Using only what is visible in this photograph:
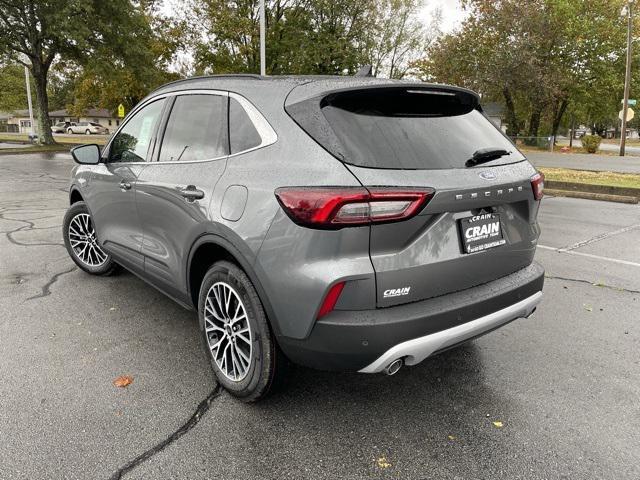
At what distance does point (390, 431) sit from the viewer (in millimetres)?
2510

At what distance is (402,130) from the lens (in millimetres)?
2461

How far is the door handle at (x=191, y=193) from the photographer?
2.80 m

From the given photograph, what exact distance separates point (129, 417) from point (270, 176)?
58.5 inches

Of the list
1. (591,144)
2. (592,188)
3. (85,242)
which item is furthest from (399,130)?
(591,144)

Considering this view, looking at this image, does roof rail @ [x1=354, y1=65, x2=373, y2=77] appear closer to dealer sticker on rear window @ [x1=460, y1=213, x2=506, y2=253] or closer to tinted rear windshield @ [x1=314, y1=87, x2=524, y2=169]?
tinted rear windshield @ [x1=314, y1=87, x2=524, y2=169]

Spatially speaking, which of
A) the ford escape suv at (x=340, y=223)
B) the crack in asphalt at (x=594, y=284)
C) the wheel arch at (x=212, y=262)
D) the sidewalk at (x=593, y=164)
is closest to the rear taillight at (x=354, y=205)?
the ford escape suv at (x=340, y=223)

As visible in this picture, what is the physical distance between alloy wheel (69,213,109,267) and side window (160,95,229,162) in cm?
193

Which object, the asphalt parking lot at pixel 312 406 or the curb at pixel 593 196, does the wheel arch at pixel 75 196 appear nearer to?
the asphalt parking lot at pixel 312 406

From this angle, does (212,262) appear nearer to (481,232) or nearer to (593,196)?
(481,232)

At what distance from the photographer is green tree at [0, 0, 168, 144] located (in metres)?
23.5

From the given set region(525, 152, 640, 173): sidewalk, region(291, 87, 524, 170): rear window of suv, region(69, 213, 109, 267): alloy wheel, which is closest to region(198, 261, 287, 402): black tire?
region(291, 87, 524, 170): rear window of suv

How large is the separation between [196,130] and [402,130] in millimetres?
1361

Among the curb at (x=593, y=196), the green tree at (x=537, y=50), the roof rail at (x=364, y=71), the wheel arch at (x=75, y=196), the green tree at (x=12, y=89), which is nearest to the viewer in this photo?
the roof rail at (x=364, y=71)

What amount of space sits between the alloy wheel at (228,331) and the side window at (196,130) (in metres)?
0.82
